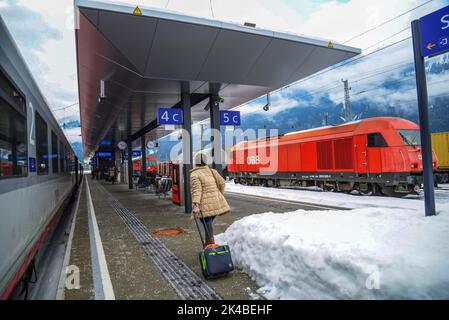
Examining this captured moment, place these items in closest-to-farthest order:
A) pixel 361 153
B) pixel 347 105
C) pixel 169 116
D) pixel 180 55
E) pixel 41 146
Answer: pixel 41 146, pixel 180 55, pixel 169 116, pixel 361 153, pixel 347 105

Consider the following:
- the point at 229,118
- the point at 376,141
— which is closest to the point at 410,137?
the point at 376,141

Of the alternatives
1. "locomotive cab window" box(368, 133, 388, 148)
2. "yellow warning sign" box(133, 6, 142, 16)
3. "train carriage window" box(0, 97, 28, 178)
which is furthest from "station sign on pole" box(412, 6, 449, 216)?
"locomotive cab window" box(368, 133, 388, 148)

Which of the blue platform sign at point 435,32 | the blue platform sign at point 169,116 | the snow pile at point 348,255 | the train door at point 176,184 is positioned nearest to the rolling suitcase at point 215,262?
the snow pile at point 348,255

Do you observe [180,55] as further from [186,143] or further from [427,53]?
[427,53]

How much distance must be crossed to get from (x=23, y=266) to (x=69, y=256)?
7.40 ft

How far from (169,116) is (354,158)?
8646 mm

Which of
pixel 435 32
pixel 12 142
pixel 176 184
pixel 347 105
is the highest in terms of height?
pixel 347 105

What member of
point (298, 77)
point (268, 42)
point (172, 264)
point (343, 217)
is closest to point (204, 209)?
point (172, 264)

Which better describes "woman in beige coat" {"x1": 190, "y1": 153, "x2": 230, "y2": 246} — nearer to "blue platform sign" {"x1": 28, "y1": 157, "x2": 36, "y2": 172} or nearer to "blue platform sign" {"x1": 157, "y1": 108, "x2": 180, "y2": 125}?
"blue platform sign" {"x1": 28, "y1": 157, "x2": 36, "y2": 172}

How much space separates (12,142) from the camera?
352 centimetres

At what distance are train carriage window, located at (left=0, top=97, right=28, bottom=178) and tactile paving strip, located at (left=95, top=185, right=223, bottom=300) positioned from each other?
2.35 m

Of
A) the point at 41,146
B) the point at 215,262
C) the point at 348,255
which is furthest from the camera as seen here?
the point at 41,146

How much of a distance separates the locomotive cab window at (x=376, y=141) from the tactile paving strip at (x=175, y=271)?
1028cm

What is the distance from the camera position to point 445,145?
1752 centimetres
